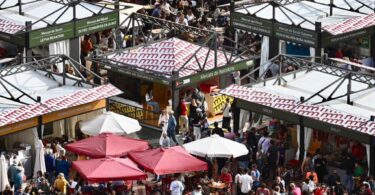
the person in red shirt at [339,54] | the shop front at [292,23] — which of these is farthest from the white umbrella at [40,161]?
the person in red shirt at [339,54]

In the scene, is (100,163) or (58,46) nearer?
(100,163)

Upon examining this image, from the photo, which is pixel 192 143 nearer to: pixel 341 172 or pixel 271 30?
pixel 341 172

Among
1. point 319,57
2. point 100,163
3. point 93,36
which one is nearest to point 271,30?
point 319,57

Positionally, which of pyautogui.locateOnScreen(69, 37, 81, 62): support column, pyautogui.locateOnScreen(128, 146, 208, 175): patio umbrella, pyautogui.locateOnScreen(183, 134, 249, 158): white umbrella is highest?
pyautogui.locateOnScreen(128, 146, 208, 175): patio umbrella

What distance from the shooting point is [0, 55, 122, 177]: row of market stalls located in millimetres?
44781

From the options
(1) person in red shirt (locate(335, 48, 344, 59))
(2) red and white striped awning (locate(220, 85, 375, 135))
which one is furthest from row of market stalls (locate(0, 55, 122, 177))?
(1) person in red shirt (locate(335, 48, 344, 59))

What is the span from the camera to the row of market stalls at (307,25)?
51.7m

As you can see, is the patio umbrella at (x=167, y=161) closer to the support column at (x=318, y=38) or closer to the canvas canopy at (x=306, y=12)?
the support column at (x=318, y=38)

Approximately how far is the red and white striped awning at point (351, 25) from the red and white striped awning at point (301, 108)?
6289 mm

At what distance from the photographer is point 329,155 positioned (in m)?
45.1

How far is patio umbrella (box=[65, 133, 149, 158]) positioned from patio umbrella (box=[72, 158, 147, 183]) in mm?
1105

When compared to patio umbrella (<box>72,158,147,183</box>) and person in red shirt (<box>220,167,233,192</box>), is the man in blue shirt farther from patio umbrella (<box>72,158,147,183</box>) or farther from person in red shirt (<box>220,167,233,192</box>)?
person in red shirt (<box>220,167,233,192</box>)

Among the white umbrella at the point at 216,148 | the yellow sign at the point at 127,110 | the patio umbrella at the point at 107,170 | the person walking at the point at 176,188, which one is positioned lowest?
the yellow sign at the point at 127,110

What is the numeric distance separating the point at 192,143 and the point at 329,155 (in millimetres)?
4062
